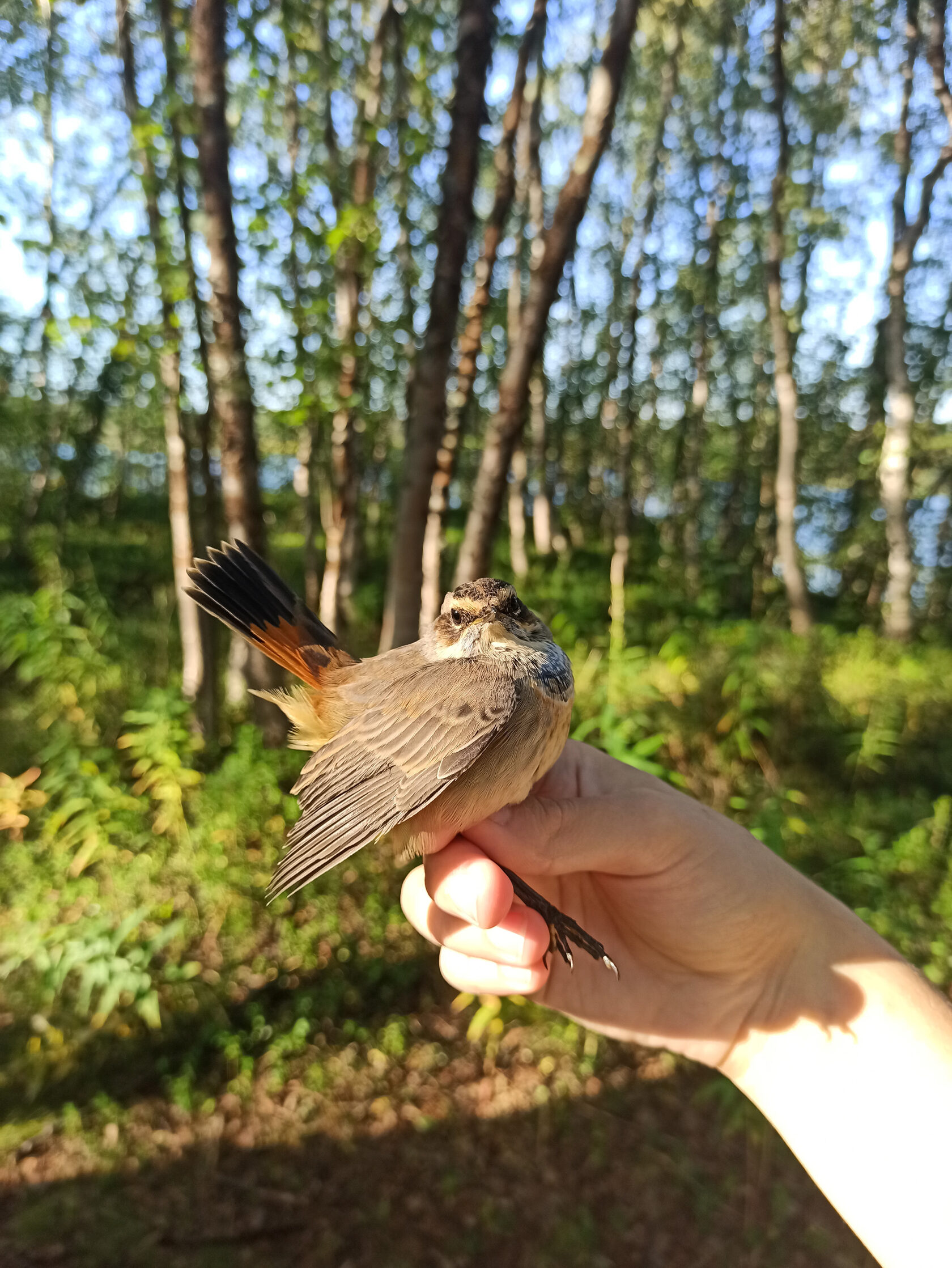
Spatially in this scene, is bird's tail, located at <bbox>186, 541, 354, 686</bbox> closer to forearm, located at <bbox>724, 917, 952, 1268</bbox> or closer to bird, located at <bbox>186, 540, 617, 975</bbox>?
bird, located at <bbox>186, 540, 617, 975</bbox>

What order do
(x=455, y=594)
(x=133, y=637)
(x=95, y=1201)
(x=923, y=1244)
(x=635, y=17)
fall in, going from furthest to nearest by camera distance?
(x=133, y=637), (x=635, y=17), (x=95, y=1201), (x=455, y=594), (x=923, y=1244)

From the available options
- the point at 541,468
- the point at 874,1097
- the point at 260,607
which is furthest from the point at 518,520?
the point at 874,1097

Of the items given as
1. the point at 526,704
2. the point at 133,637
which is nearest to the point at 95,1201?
the point at 526,704

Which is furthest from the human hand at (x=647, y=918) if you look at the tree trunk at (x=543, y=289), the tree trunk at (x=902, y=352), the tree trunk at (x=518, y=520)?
the tree trunk at (x=902, y=352)

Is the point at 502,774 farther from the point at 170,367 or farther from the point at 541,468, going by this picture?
the point at 541,468

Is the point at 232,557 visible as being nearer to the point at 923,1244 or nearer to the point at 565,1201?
the point at 923,1244

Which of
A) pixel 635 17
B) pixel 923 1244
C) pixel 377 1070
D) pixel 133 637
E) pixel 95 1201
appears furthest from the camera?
pixel 133 637
